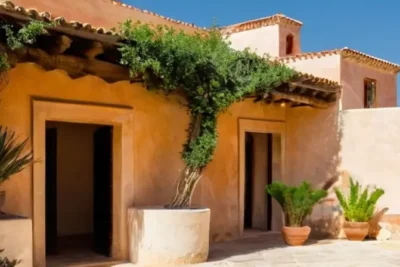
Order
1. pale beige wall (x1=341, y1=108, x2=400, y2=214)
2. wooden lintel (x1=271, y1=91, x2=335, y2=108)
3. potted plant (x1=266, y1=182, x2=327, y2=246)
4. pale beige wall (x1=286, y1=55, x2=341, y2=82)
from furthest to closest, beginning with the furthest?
pale beige wall (x1=286, y1=55, x2=341, y2=82), pale beige wall (x1=341, y1=108, x2=400, y2=214), wooden lintel (x1=271, y1=91, x2=335, y2=108), potted plant (x1=266, y1=182, x2=327, y2=246)

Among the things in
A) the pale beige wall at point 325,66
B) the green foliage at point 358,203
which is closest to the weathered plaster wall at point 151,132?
the pale beige wall at point 325,66

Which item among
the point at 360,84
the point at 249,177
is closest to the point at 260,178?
the point at 249,177

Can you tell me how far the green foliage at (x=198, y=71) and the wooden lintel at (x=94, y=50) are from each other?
336mm

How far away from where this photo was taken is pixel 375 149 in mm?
12141

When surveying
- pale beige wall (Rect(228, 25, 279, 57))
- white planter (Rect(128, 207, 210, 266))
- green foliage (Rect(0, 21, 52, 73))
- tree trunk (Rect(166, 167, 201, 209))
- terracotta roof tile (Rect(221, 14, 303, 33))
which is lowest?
white planter (Rect(128, 207, 210, 266))

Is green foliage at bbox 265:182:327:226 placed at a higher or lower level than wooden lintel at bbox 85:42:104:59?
lower

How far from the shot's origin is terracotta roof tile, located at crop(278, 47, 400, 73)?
1402 centimetres

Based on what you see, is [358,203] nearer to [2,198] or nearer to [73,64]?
[73,64]

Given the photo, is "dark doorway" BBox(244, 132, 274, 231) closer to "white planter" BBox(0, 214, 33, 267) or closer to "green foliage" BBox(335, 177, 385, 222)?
"green foliage" BBox(335, 177, 385, 222)

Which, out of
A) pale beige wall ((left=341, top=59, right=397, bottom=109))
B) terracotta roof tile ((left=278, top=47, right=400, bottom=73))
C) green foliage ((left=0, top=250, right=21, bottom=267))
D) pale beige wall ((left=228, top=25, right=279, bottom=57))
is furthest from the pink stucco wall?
green foliage ((left=0, top=250, right=21, bottom=267))

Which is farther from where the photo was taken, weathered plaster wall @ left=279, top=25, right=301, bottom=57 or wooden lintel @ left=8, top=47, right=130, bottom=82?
weathered plaster wall @ left=279, top=25, right=301, bottom=57

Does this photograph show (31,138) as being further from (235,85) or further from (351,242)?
(351,242)

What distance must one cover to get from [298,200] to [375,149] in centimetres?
248

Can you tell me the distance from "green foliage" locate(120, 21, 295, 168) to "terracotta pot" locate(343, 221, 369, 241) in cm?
370
